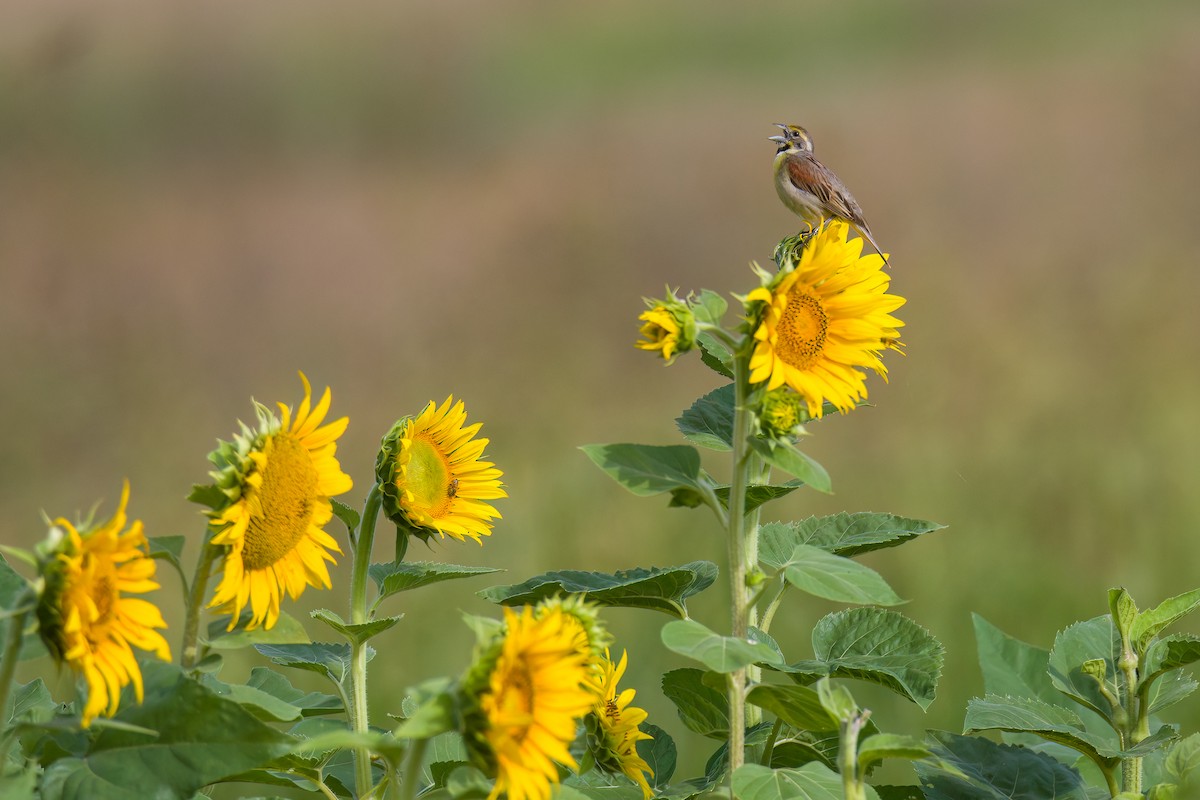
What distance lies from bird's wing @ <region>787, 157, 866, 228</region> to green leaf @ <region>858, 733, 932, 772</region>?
509 millimetres

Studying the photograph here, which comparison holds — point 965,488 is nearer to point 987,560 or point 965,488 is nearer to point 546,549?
point 987,560

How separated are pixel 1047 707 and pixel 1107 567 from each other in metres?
0.98

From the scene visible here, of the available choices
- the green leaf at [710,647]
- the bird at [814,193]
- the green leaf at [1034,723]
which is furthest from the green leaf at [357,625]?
the bird at [814,193]

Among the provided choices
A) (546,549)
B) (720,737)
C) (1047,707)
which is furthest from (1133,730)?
(546,549)

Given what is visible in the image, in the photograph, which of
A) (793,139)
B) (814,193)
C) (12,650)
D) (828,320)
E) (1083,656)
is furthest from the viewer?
(793,139)

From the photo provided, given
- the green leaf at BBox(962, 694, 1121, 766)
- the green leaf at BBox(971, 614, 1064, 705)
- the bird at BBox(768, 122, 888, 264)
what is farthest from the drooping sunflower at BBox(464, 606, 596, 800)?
the bird at BBox(768, 122, 888, 264)

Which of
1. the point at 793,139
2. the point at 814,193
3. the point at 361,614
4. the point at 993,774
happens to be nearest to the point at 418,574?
the point at 361,614

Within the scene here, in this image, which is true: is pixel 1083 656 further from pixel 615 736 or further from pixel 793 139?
pixel 793 139

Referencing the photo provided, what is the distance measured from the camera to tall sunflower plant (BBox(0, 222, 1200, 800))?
34 cm

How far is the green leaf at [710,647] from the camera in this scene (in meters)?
0.37

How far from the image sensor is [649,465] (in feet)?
1.38

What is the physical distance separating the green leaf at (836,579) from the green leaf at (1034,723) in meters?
0.11

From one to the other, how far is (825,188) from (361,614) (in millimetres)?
508

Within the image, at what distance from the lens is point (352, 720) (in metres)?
0.47
